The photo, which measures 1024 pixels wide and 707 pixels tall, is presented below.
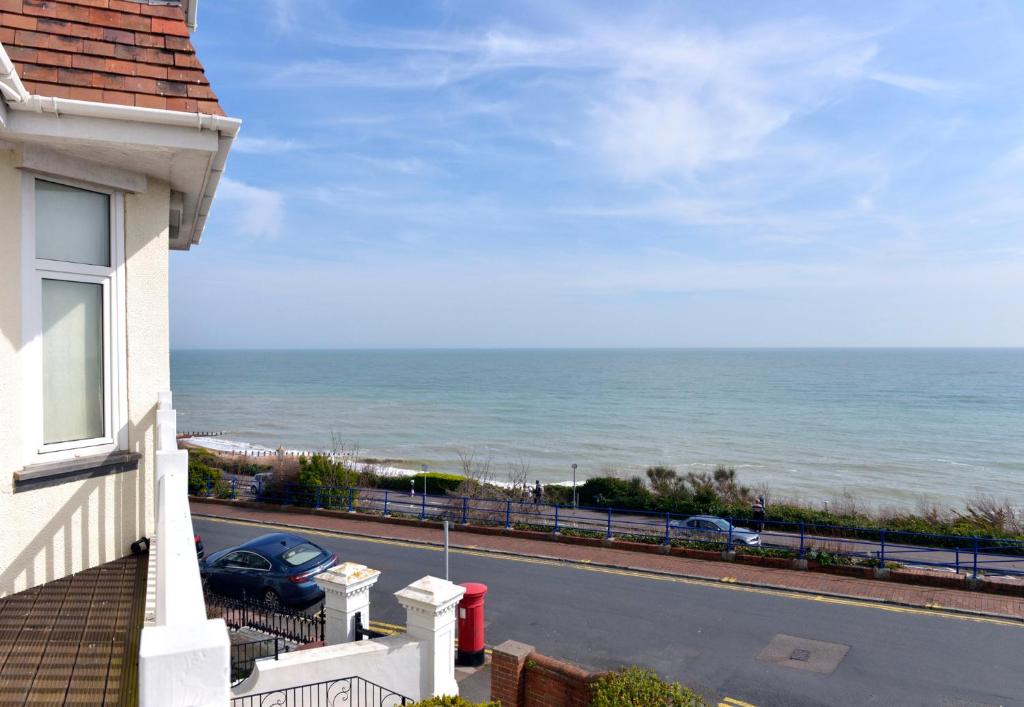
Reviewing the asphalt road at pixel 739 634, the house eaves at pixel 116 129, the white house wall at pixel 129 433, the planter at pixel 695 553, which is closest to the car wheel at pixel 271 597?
the asphalt road at pixel 739 634

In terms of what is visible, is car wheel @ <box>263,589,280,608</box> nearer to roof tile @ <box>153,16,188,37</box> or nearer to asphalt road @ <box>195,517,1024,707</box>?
asphalt road @ <box>195,517,1024,707</box>

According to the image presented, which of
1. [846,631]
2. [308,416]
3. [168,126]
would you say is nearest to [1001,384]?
[308,416]

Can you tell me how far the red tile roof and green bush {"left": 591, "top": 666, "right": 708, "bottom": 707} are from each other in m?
6.73

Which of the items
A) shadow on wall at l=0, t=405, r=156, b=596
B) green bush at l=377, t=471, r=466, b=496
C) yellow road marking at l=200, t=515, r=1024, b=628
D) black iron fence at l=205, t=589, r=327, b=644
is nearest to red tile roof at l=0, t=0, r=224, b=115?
shadow on wall at l=0, t=405, r=156, b=596

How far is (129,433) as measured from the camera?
532 cm

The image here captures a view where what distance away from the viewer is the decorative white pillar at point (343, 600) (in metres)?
9.16

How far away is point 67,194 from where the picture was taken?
495cm

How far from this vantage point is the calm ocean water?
50.7 metres

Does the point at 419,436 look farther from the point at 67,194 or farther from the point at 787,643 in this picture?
the point at 67,194

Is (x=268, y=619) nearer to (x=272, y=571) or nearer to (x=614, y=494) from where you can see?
(x=272, y=571)

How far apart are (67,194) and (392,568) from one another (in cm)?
1302

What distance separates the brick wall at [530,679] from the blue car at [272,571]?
538cm

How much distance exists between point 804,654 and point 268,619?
887cm

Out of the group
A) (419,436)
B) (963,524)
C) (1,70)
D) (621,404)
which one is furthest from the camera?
(621,404)
